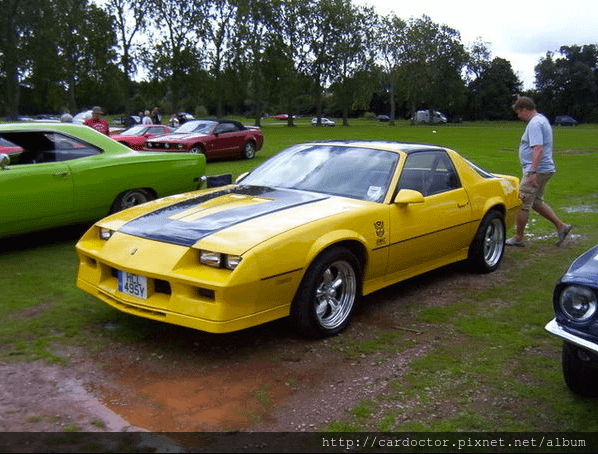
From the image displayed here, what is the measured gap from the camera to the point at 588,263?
3574 millimetres

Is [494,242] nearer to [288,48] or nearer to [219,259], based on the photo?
[219,259]

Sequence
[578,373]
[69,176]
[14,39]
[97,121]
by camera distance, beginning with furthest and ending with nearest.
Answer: [14,39] → [97,121] → [69,176] → [578,373]

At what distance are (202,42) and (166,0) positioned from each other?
4283mm

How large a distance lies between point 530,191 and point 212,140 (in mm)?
12854


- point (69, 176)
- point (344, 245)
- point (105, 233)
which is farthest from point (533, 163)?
point (69, 176)

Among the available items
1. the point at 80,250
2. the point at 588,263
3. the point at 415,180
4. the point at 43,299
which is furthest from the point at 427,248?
the point at 43,299

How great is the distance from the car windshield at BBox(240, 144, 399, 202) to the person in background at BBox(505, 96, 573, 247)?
243 centimetres

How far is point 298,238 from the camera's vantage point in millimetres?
4332

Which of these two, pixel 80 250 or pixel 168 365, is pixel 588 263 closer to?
pixel 168 365

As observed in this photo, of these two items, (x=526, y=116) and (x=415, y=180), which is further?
(x=526, y=116)

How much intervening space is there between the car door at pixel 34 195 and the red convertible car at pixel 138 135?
11.4m

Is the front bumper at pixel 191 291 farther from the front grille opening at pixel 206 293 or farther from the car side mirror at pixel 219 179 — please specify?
the car side mirror at pixel 219 179

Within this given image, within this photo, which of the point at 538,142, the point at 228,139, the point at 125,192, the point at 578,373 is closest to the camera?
the point at 578,373

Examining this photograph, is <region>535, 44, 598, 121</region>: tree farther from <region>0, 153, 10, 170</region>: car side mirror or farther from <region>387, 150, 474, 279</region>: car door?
<region>0, 153, 10, 170</region>: car side mirror
